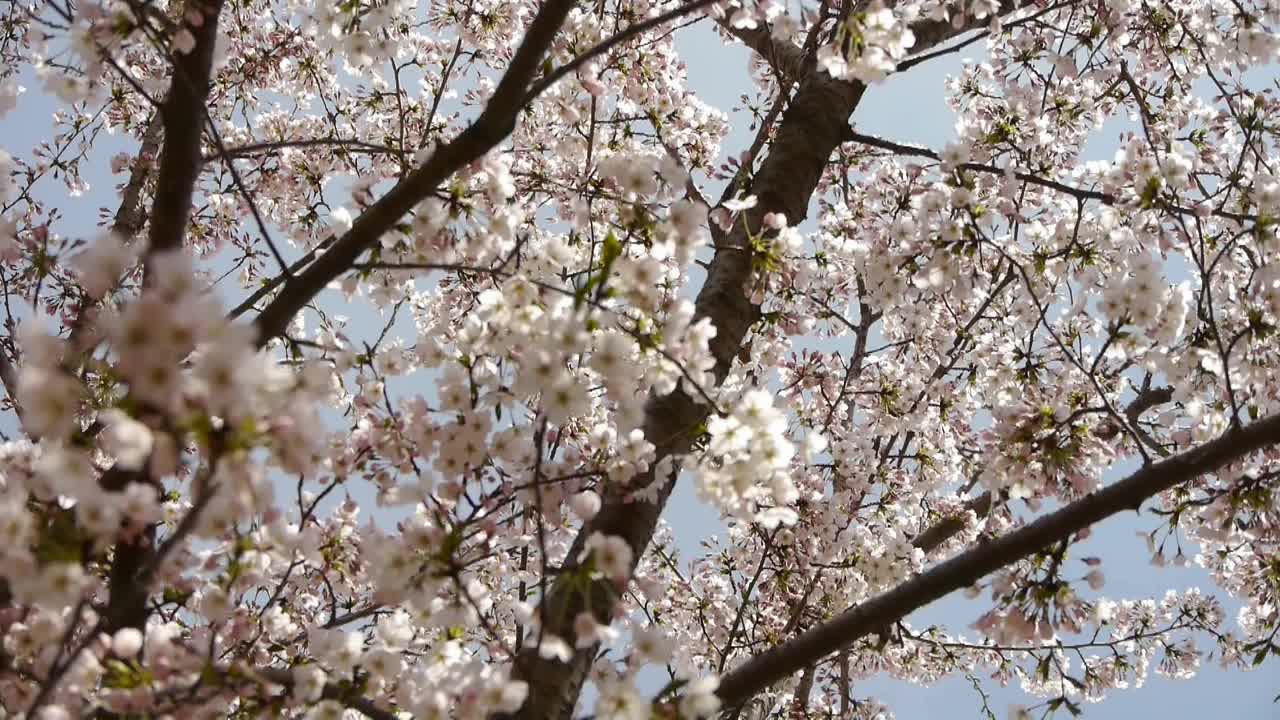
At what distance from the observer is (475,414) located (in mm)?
2318

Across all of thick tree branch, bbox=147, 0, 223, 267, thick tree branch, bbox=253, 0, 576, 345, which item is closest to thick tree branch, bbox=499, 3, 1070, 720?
thick tree branch, bbox=253, 0, 576, 345

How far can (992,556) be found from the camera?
239 cm

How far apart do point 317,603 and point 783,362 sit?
324cm

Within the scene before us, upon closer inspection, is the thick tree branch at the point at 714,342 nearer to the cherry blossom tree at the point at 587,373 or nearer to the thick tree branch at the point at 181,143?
the cherry blossom tree at the point at 587,373

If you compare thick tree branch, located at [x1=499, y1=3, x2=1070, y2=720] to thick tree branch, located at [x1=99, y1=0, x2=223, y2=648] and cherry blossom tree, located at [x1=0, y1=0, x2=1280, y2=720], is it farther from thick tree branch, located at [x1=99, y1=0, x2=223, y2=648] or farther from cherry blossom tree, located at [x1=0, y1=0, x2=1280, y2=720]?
thick tree branch, located at [x1=99, y1=0, x2=223, y2=648]

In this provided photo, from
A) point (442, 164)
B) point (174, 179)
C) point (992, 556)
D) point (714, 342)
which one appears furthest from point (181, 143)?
point (992, 556)

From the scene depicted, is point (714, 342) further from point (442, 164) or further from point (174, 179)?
point (174, 179)

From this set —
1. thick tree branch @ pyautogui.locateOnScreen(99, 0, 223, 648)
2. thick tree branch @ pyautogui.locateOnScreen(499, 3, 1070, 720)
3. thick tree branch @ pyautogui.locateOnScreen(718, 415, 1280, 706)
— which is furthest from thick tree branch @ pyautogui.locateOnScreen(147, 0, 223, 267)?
thick tree branch @ pyautogui.locateOnScreen(718, 415, 1280, 706)

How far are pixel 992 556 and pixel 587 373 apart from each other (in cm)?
260

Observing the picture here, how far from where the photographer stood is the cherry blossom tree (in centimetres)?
180

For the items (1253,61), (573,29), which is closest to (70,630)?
(573,29)

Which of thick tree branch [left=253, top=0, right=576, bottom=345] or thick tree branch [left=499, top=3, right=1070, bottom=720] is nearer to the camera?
thick tree branch [left=253, top=0, right=576, bottom=345]

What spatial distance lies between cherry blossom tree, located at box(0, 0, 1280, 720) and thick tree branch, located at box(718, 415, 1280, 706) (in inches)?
0.5

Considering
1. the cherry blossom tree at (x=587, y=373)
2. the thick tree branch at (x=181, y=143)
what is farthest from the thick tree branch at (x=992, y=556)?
the thick tree branch at (x=181, y=143)
